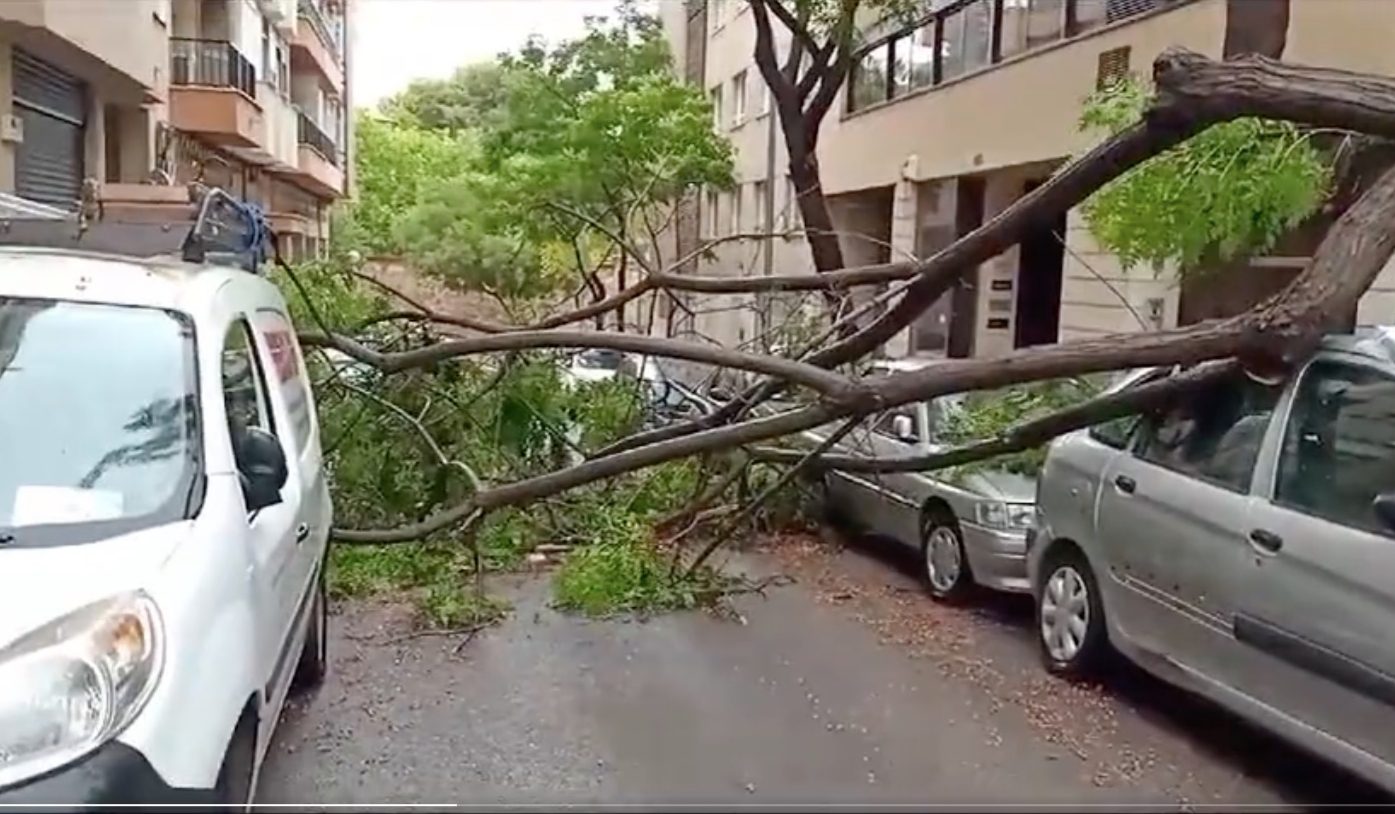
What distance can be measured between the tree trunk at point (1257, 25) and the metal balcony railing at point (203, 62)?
16.5 metres

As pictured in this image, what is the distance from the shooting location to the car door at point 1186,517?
5.31 meters

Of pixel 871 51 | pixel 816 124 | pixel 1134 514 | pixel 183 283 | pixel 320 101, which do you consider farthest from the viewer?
pixel 320 101

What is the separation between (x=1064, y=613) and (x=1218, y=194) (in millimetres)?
2384

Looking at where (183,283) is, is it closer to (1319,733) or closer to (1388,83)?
(1319,733)

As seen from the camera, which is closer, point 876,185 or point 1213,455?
point 1213,455

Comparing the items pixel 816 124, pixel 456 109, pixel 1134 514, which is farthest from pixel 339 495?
pixel 456 109

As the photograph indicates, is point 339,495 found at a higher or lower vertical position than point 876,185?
lower

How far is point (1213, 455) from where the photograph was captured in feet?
18.7

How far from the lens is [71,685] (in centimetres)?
266

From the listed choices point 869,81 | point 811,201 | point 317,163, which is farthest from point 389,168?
point 811,201

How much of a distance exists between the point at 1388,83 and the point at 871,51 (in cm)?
1652

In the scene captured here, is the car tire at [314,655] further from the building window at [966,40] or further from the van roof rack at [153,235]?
the building window at [966,40]

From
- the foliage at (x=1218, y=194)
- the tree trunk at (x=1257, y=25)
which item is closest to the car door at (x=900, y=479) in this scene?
the foliage at (x=1218, y=194)

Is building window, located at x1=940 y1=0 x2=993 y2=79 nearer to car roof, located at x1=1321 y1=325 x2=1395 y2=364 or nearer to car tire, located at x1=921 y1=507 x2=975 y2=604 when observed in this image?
car tire, located at x1=921 y1=507 x2=975 y2=604
